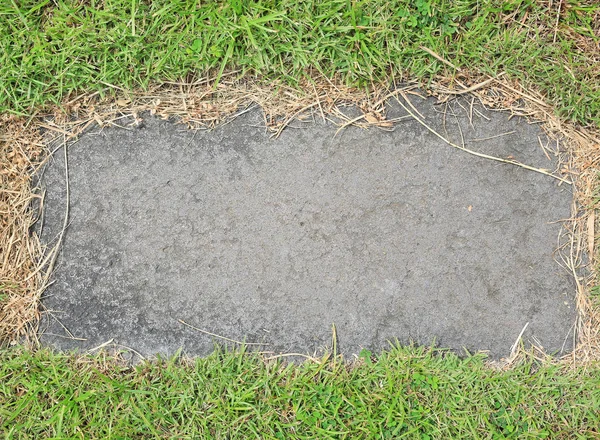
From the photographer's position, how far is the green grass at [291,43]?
7.80 feet

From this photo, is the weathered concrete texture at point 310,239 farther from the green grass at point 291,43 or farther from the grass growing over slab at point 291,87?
the green grass at point 291,43

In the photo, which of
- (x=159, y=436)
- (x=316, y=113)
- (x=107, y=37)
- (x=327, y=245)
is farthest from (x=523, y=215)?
(x=107, y=37)

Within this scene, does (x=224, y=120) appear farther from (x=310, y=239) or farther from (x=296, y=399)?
(x=296, y=399)

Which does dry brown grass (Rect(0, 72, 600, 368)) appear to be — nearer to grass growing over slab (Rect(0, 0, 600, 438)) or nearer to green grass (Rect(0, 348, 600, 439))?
grass growing over slab (Rect(0, 0, 600, 438))

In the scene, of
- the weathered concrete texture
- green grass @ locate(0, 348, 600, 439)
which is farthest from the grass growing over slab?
the weathered concrete texture

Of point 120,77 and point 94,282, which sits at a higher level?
point 120,77

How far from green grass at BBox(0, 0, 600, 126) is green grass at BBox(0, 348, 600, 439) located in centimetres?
129

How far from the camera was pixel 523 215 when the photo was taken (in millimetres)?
2420

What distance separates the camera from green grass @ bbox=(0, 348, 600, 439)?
7.59ft

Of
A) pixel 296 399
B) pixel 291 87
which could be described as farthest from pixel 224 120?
pixel 296 399

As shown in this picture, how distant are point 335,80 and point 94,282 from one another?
1.51 meters

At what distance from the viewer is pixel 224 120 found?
96.7 inches

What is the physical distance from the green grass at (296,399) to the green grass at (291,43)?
4.24 ft

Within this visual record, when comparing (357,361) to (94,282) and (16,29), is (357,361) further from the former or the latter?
(16,29)
